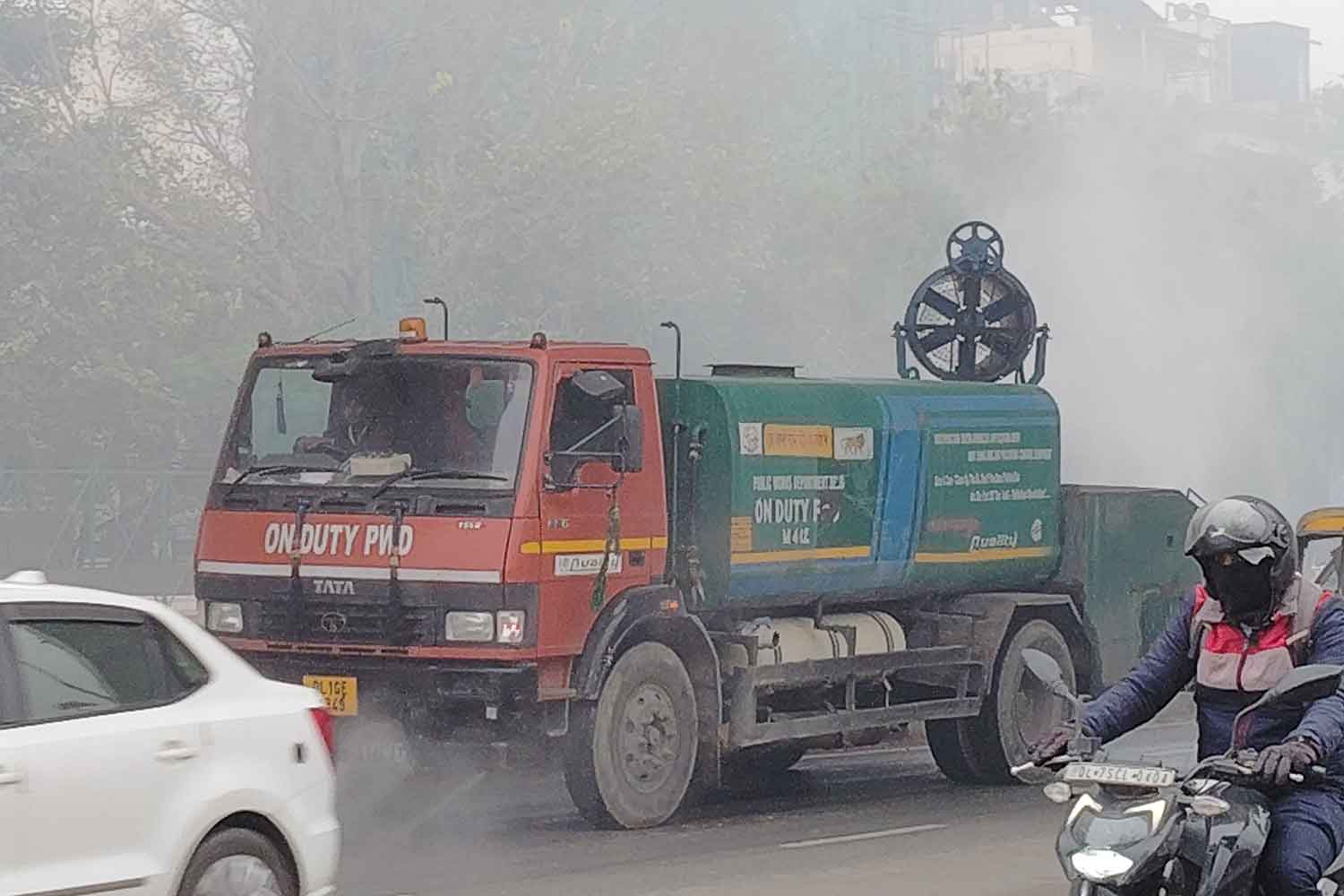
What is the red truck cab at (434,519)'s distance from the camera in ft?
36.5

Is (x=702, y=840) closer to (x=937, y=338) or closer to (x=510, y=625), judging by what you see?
(x=510, y=625)

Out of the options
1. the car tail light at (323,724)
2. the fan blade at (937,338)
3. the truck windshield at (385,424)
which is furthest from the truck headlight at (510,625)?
the fan blade at (937,338)

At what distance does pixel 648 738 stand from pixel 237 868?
502 centimetres

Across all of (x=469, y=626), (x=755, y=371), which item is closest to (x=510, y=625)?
(x=469, y=626)

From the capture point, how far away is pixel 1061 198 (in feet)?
136

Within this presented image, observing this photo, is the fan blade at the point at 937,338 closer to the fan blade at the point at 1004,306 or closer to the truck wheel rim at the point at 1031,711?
the fan blade at the point at 1004,306

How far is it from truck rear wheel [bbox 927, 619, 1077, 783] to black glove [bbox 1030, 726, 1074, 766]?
29.2ft

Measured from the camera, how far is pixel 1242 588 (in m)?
5.33

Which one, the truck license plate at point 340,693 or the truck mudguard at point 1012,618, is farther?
the truck mudguard at point 1012,618

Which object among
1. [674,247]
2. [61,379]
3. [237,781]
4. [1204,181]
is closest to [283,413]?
[237,781]

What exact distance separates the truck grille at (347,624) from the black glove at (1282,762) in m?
6.61

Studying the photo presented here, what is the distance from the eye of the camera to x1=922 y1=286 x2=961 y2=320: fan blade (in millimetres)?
16219

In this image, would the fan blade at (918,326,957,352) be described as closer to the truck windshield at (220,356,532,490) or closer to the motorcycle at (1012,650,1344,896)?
the truck windshield at (220,356,532,490)

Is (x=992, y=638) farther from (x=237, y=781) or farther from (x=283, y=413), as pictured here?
(x=237, y=781)
